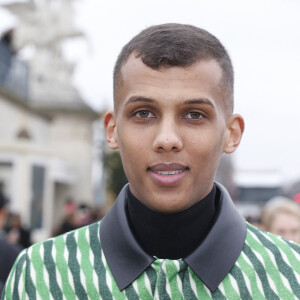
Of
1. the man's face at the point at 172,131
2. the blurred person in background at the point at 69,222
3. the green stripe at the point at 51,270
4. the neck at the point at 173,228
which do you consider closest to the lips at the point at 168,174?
the man's face at the point at 172,131

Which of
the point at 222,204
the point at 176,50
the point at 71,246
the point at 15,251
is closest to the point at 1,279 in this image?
the point at 15,251

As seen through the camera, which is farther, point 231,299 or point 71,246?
point 71,246

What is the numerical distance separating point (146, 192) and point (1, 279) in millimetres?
2009

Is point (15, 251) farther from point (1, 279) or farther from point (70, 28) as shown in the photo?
point (70, 28)

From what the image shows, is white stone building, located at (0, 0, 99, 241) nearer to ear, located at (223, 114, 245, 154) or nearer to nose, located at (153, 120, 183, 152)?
ear, located at (223, 114, 245, 154)

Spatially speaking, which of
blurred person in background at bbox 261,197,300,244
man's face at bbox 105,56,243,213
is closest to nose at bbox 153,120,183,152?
man's face at bbox 105,56,243,213

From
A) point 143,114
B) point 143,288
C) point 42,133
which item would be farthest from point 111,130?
point 42,133

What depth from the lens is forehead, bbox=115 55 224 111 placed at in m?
2.10

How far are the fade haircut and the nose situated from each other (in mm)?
197

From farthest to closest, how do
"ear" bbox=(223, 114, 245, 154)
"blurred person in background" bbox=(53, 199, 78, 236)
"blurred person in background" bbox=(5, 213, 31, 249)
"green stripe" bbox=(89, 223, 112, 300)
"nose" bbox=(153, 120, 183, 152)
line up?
1. "blurred person in background" bbox=(53, 199, 78, 236)
2. "blurred person in background" bbox=(5, 213, 31, 249)
3. "ear" bbox=(223, 114, 245, 154)
4. "green stripe" bbox=(89, 223, 112, 300)
5. "nose" bbox=(153, 120, 183, 152)

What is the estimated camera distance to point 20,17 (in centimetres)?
3231

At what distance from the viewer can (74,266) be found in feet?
7.25

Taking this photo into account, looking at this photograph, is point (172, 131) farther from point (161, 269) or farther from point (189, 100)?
point (161, 269)

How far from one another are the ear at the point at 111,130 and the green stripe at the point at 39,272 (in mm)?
444
